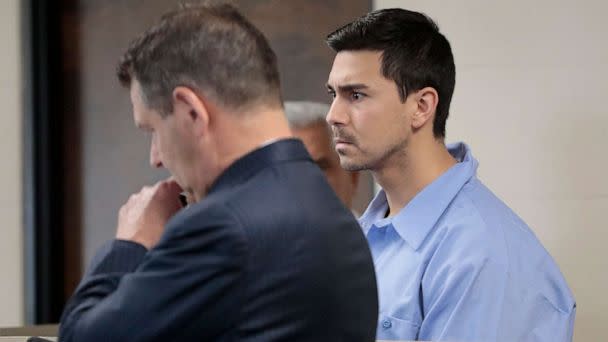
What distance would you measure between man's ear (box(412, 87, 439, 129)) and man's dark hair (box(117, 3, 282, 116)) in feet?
2.58

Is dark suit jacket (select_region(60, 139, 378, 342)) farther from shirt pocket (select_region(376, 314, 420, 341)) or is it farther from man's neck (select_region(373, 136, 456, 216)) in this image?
man's neck (select_region(373, 136, 456, 216))

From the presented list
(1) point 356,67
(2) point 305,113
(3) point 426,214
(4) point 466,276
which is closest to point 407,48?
(1) point 356,67

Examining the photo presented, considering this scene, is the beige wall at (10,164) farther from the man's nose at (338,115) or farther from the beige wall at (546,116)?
the man's nose at (338,115)

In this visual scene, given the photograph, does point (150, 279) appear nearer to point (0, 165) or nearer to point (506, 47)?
point (506, 47)

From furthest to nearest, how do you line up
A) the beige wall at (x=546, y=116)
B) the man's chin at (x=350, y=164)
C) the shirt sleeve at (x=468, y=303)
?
the beige wall at (x=546, y=116)
the man's chin at (x=350, y=164)
the shirt sleeve at (x=468, y=303)

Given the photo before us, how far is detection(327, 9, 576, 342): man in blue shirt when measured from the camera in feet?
5.08

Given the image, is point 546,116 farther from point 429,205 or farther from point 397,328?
point 397,328

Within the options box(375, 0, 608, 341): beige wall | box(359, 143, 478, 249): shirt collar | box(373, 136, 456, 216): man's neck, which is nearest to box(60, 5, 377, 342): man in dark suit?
box(359, 143, 478, 249): shirt collar

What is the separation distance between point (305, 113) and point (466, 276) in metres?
1.00

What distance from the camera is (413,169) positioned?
1792 mm

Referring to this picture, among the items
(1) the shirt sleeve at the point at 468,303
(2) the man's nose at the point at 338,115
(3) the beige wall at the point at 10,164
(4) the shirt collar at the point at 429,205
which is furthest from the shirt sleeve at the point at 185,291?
(3) the beige wall at the point at 10,164

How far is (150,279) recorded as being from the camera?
0.96 meters

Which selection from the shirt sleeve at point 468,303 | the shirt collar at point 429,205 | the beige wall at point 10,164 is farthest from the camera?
the beige wall at point 10,164

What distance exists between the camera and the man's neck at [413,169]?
5.88 ft
